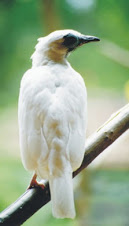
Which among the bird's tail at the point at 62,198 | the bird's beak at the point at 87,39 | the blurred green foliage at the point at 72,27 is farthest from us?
the blurred green foliage at the point at 72,27

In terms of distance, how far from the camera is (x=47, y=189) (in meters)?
0.93

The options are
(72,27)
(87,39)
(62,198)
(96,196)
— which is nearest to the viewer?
(62,198)

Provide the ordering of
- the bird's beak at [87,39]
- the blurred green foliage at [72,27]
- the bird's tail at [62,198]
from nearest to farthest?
the bird's tail at [62,198] → the bird's beak at [87,39] → the blurred green foliage at [72,27]

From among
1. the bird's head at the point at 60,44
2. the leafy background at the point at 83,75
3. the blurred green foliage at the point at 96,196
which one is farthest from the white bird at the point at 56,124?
the blurred green foliage at the point at 96,196

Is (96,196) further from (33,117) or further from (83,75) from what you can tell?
(33,117)

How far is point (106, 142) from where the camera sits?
92cm

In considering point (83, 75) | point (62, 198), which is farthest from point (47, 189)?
point (83, 75)

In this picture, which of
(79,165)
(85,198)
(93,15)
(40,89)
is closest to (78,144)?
(79,165)

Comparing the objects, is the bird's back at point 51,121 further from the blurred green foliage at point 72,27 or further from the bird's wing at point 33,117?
the blurred green foliage at point 72,27

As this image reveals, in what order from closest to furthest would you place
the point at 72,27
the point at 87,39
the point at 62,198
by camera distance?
1. the point at 62,198
2. the point at 87,39
3. the point at 72,27

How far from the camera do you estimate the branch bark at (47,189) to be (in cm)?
85

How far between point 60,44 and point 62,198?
42cm

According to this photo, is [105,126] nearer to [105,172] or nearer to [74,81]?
[74,81]

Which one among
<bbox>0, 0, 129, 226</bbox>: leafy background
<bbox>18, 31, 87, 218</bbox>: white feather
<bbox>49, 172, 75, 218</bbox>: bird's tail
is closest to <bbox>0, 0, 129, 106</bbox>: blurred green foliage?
<bbox>0, 0, 129, 226</bbox>: leafy background
